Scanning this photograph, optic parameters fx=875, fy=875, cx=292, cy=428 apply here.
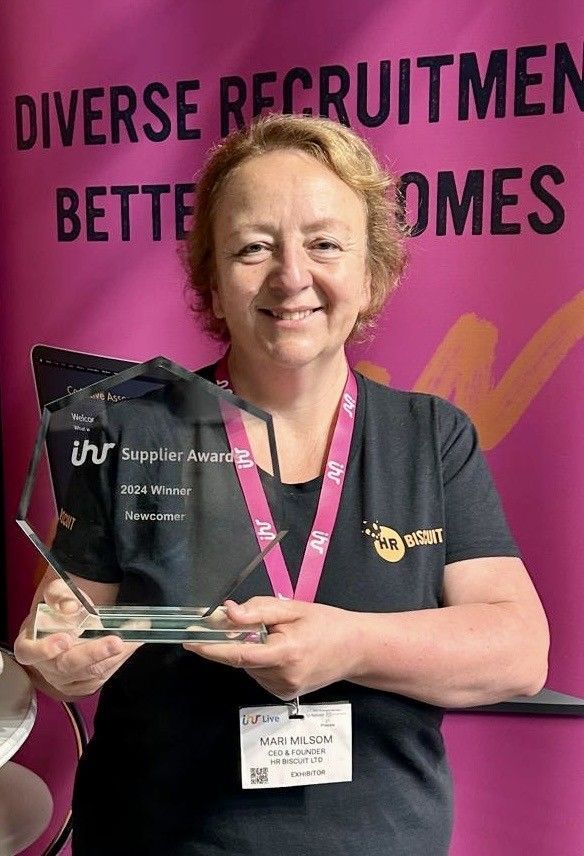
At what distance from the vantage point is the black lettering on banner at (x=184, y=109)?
163cm

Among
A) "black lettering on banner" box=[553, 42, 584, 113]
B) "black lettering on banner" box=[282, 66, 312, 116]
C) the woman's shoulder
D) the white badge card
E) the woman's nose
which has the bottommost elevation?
the white badge card

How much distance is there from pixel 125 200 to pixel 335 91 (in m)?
0.45

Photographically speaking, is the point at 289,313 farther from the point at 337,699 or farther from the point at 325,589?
the point at 337,699

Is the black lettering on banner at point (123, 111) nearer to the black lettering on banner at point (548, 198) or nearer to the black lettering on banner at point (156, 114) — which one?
the black lettering on banner at point (156, 114)

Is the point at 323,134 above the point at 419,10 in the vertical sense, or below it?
below

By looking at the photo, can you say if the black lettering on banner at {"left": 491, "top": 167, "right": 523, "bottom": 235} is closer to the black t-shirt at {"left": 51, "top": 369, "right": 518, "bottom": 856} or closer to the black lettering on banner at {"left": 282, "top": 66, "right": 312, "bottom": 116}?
the black lettering on banner at {"left": 282, "top": 66, "right": 312, "bottom": 116}

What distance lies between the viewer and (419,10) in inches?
59.8

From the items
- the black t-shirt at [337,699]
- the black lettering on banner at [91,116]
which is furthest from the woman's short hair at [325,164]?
the black lettering on banner at [91,116]

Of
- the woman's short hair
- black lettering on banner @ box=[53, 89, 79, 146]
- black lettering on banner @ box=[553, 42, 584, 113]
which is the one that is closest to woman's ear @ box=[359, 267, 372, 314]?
the woman's short hair

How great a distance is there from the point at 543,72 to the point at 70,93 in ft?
2.88

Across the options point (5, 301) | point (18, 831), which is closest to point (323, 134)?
point (5, 301)

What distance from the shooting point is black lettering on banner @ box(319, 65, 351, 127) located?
1.56 m

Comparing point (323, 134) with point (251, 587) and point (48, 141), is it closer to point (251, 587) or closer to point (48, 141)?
point (251, 587)

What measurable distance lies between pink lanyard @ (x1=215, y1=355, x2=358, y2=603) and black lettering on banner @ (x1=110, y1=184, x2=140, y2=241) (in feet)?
2.05
